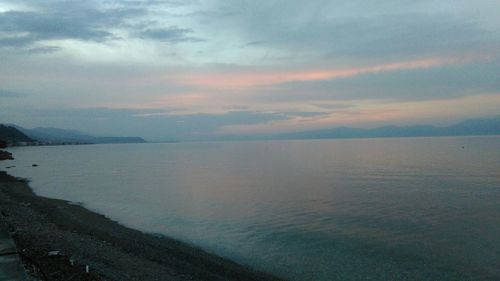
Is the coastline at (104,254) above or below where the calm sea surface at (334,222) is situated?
above

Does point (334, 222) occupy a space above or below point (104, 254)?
below

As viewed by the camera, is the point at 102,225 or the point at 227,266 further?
the point at 102,225

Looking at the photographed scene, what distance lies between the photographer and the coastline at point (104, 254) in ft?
43.8

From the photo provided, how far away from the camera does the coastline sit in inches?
526

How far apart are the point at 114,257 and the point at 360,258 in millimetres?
13201

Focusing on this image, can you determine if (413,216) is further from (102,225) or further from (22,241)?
(22,241)

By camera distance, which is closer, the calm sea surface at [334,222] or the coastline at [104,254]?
the coastline at [104,254]

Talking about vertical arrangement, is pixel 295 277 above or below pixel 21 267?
below

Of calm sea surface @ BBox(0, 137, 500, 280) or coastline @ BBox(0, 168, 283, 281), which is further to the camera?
calm sea surface @ BBox(0, 137, 500, 280)

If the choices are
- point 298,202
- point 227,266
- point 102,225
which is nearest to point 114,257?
point 227,266

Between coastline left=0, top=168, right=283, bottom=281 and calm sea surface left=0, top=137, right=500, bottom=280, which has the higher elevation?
coastline left=0, top=168, right=283, bottom=281

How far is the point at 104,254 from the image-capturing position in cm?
1762

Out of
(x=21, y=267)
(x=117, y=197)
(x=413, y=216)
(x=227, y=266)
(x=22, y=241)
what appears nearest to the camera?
(x=21, y=267)

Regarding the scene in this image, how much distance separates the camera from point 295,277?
18.1 metres
